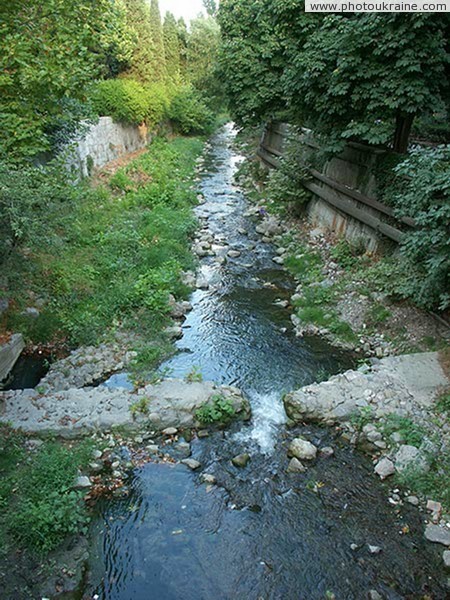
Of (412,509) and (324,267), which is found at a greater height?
(324,267)

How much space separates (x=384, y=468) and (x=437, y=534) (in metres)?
1.03

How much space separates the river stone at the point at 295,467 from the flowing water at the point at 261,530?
10cm

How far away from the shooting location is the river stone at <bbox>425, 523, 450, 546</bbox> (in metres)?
4.96

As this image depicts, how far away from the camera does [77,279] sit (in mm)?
9898

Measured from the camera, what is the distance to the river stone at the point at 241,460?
20.0ft

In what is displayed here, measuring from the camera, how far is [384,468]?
5910 mm

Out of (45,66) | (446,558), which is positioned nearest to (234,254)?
(45,66)

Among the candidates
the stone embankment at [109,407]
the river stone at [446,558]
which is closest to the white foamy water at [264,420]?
the stone embankment at [109,407]

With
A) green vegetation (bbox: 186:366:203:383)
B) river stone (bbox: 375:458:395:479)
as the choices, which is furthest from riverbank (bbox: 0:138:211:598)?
river stone (bbox: 375:458:395:479)

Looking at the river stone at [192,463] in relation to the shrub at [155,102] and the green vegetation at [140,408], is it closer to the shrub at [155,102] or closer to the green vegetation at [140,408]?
the green vegetation at [140,408]

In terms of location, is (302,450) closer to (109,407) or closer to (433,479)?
(433,479)

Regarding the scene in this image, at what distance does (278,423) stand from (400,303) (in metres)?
3.90

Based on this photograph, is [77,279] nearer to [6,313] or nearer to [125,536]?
[6,313]

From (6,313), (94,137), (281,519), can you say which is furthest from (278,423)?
(94,137)
